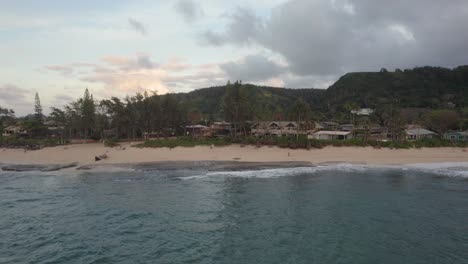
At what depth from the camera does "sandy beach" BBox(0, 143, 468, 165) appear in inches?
1857

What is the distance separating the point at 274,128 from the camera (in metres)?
80.9

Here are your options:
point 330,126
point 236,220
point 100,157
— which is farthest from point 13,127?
point 236,220

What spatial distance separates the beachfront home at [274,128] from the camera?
74.5m

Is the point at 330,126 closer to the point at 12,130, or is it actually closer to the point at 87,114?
the point at 87,114

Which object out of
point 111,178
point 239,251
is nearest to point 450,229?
point 239,251

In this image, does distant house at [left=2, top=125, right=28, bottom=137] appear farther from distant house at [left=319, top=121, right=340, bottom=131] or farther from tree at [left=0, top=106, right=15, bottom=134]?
distant house at [left=319, top=121, right=340, bottom=131]

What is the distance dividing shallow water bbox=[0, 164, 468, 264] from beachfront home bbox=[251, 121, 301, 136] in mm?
40338

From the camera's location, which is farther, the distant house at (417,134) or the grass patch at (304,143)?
the distant house at (417,134)

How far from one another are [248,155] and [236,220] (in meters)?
30.1

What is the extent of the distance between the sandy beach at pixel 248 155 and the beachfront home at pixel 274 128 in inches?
738

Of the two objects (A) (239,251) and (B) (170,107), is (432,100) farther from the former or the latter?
(A) (239,251)

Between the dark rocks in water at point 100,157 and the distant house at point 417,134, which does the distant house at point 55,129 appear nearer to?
the dark rocks in water at point 100,157

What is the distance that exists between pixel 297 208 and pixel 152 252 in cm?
1090

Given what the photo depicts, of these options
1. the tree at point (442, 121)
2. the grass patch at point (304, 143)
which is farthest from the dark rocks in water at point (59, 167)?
the tree at point (442, 121)
